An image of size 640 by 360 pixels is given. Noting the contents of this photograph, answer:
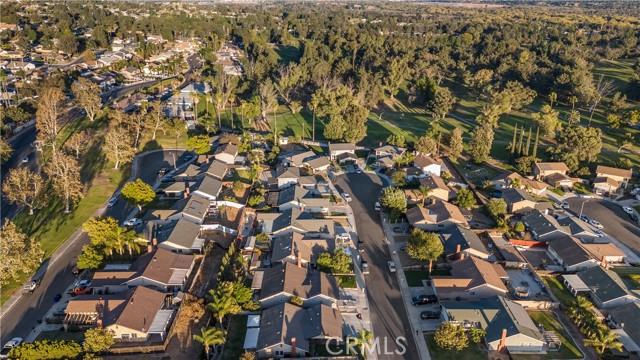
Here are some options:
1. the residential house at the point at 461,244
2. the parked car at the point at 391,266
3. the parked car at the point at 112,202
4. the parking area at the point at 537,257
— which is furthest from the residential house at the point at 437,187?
the parked car at the point at 112,202

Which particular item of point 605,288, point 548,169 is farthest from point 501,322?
point 548,169

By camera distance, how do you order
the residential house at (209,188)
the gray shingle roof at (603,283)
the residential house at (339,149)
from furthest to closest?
the residential house at (339,149)
the residential house at (209,188)
the gray shingle roof at (603,283)

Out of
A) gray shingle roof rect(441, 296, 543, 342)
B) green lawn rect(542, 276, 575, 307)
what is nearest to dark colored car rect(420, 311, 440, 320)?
gray shingle roof rect(441, 296, 543, 342)

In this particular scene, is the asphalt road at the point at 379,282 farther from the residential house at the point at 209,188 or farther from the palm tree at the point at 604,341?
the residential house at the point at 209,188

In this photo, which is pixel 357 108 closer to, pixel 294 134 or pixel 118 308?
pixel 294 134

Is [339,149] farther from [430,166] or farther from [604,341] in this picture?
[604,341]

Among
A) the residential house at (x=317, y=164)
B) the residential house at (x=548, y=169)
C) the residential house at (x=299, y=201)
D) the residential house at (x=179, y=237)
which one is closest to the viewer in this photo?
the residential house at (x=179, y=237)
